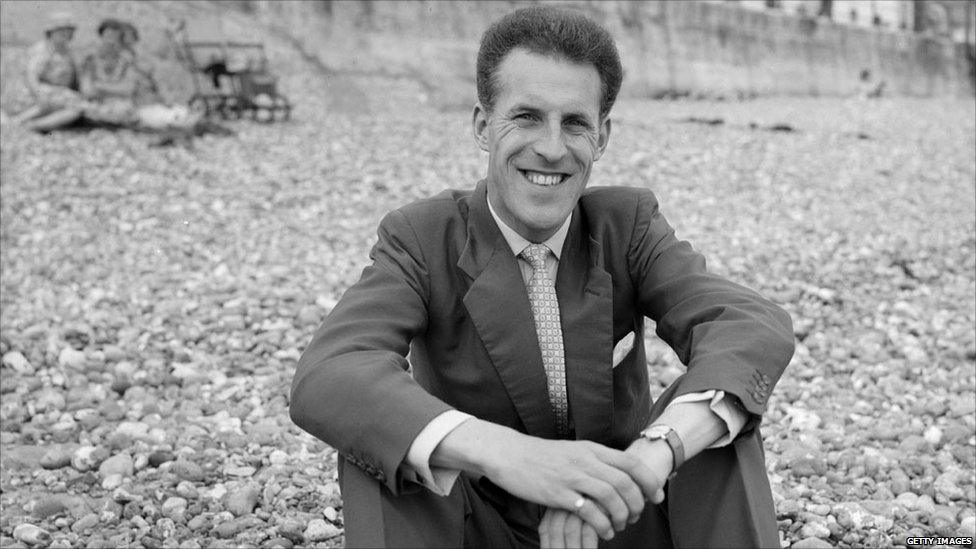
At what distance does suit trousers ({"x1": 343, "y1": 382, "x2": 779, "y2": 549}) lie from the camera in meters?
2.01

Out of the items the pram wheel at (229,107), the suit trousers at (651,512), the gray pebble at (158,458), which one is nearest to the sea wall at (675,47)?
the pram wheel at (229,107)

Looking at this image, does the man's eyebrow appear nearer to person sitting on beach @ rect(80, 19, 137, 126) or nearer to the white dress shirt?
the white dress shirt

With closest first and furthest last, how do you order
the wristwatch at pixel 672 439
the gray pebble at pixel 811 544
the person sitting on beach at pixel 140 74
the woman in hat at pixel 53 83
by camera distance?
the wristwatch at pixel 672 439 → the gray pebble at pixel 811 544 → the woman in hat at pixel 53 83 → the person sitting on beach at pixel 140 74

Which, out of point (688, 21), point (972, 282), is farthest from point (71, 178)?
point (688, 21)

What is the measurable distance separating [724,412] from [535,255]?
593 mm

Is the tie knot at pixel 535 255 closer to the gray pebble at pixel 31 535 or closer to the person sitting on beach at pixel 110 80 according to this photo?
the gray pebble at pixel 31 535

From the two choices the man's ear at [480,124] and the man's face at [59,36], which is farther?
the man's face at [59,36]

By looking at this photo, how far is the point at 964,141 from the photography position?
40.8ft

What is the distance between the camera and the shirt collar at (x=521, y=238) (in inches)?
95.6

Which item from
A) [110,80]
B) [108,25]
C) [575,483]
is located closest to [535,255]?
[575,483]

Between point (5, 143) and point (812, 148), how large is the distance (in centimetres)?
813

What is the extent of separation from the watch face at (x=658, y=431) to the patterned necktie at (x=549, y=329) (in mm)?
333

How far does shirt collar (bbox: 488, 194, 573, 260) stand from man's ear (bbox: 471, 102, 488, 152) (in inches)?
6.7

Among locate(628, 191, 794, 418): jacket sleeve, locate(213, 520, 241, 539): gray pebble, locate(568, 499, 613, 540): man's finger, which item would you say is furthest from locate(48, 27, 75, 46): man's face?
locate(568, 499, 613, 540): man's finger
